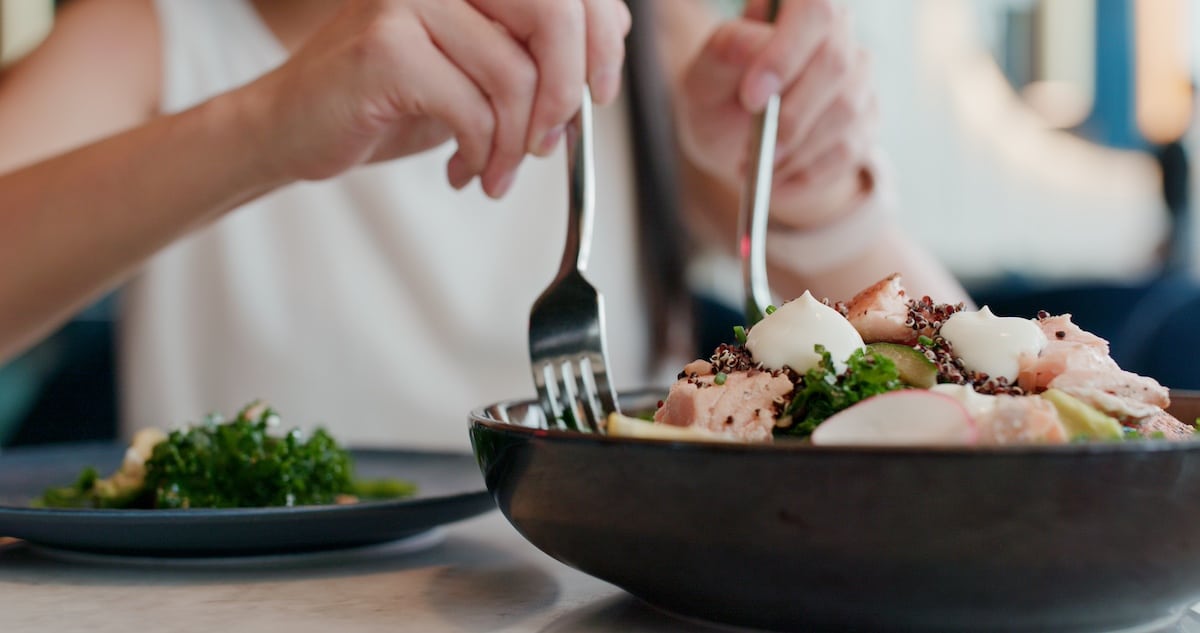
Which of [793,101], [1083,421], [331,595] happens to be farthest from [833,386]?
[793,101]

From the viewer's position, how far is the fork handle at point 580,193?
1.08 m

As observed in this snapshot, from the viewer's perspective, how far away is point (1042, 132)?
5824 millimetres

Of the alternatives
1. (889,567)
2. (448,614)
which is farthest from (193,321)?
→ (889,567)

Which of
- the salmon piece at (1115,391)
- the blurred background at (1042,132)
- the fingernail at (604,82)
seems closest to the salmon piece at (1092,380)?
the salmon piece at (1115,391)

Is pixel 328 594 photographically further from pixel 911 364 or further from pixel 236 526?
pixel 911 364

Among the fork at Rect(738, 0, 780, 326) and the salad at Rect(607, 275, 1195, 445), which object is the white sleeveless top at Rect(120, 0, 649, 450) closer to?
the fork at Rect(738, 0, 780, 326)

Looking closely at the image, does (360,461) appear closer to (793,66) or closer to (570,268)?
(570,268)

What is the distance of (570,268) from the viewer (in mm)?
1066

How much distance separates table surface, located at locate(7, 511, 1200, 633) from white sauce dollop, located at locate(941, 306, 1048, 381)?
7.5 inches

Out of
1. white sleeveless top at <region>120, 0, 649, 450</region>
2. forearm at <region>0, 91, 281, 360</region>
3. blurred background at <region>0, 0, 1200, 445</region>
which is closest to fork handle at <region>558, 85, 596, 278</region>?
forearm at <region>0, 91, 281, 360</region>

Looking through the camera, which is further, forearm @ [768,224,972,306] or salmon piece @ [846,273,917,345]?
forearm @ [768,224,972,306]

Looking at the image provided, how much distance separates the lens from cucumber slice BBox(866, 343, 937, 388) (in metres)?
0.71

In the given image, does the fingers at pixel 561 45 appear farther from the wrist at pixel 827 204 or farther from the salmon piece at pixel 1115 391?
the wrist at pixel 827 204

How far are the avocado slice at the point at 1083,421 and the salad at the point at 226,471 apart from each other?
0.64 m
